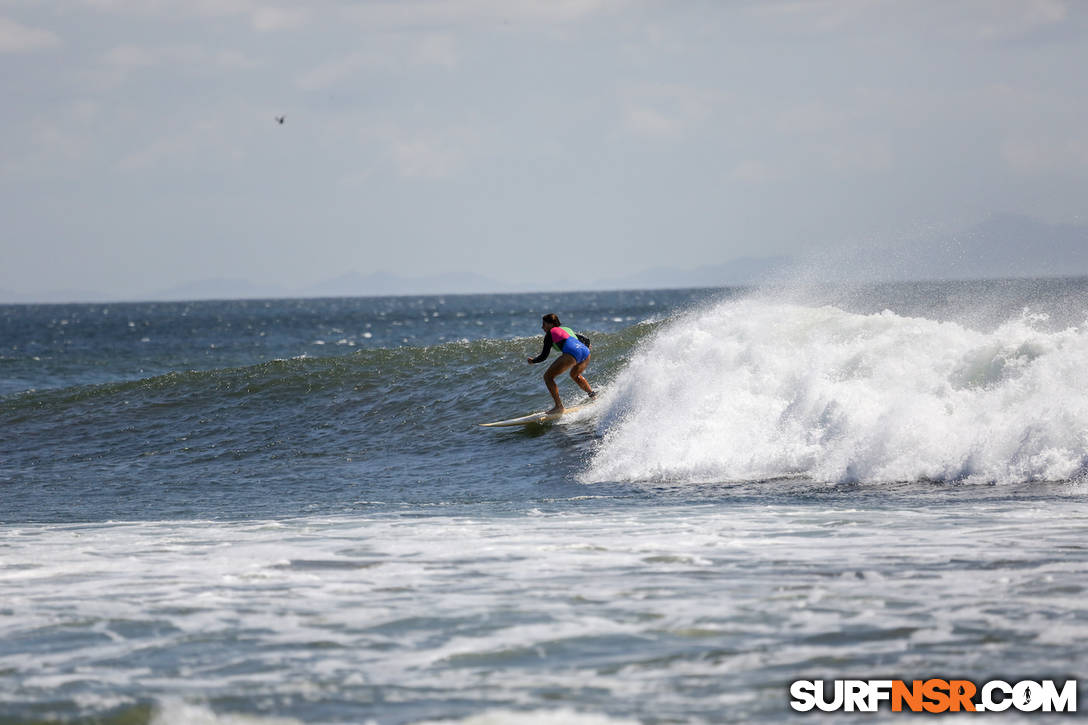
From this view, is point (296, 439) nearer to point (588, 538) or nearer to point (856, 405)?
point (856, 405)

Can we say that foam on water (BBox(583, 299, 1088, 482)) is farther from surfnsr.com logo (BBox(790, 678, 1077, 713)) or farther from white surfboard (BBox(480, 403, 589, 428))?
surfnsr.com logo (BBox(790, 678, 1077, 713))

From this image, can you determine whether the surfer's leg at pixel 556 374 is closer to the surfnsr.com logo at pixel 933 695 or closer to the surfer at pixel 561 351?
the surfer at pixel 561 351

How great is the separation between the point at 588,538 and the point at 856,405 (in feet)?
18.1

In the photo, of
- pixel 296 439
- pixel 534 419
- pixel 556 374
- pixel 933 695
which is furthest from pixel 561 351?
pixel 933 695

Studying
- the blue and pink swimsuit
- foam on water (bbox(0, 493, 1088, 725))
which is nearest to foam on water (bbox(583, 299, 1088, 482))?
the blue and pink swimsuit

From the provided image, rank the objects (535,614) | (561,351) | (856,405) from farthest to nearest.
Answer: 1. (561,351)
2. (856,405)
3. (535,614)

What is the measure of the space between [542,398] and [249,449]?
4.95 m

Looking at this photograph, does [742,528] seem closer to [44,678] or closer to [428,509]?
[428,509]

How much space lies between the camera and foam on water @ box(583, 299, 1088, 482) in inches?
476

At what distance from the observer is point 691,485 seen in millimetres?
12656

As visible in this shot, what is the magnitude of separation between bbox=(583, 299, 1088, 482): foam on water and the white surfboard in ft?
2.55

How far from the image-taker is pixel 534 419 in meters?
17.7

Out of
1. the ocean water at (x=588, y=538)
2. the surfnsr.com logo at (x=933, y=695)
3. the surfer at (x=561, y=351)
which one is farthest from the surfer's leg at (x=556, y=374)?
the surfnsr.com logo at (x=933, y=695)

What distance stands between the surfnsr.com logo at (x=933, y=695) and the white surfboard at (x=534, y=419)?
1215cm
